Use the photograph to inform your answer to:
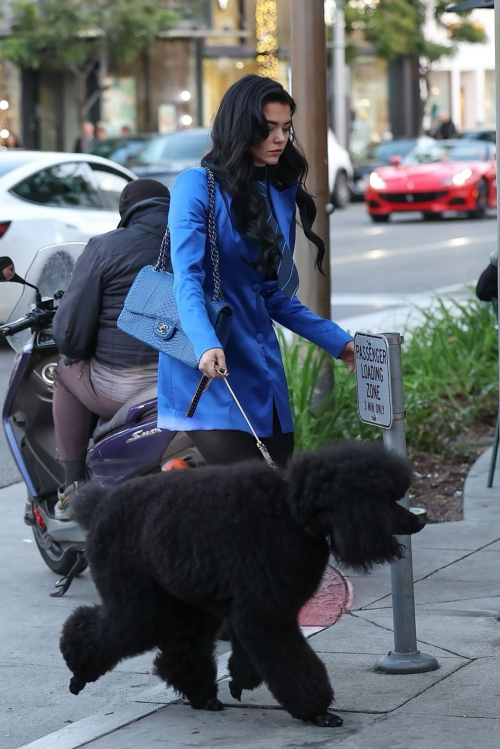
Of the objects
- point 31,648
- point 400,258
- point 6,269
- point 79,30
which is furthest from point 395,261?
point 79,30

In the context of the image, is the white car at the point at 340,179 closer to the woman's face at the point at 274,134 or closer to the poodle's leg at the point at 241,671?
the woman's face at the point at 274,134

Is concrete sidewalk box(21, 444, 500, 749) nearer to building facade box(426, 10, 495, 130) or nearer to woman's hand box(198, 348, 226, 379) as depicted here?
woman's hand box(198, 348, 226, 379)

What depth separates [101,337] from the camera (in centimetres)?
528

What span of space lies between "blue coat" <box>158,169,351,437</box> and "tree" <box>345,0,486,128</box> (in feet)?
132

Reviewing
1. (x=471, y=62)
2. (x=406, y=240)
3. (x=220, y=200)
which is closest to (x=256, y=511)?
(x=220, y=200)

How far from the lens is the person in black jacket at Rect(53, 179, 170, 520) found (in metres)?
5.20

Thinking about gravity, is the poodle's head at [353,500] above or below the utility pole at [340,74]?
below

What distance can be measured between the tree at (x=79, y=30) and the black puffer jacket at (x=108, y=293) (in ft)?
105

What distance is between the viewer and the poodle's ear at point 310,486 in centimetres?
336

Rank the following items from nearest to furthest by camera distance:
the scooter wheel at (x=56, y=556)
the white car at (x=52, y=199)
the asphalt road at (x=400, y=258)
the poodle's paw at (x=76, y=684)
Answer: the poodle's paw at (x=76, y=684), the scooter wheel at (x=56, y=556), the white car at (x=52, y=199), the asphalt road at (x=400, y=258)

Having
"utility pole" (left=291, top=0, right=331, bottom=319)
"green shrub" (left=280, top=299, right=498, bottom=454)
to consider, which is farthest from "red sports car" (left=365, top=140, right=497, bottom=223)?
"utility pole" (left=291, top=0, right=331, bottom=319)

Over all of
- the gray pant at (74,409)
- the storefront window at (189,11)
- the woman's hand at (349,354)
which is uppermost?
the storefront window at (189,11)

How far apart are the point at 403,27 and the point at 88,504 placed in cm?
4383

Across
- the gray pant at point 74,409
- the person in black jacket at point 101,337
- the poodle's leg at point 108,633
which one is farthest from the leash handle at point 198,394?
the gray pant at point 74,409
